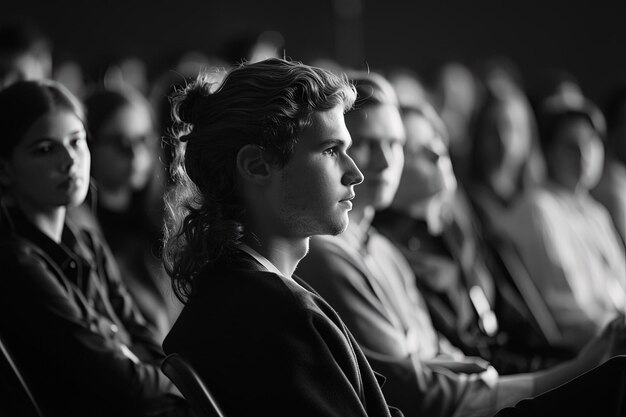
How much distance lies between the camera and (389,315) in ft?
6.27

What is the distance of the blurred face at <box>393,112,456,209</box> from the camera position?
242cm

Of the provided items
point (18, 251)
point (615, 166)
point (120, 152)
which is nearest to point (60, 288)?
point (18, 251)

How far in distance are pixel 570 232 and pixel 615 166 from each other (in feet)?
2.64

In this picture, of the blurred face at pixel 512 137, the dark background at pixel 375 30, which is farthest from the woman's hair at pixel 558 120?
the dark background at pixel 375 30

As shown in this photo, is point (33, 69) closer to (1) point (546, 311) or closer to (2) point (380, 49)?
(1) point (546, 311)

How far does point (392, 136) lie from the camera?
2.11 meters

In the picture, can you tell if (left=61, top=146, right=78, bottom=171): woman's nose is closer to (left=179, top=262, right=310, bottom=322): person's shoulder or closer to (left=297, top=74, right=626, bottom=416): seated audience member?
(left=297, top=74, right=626, bottom=416): seated audience member

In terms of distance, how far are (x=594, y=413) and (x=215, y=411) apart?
0.51m

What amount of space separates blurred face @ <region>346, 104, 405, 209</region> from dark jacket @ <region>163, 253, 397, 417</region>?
0.76m

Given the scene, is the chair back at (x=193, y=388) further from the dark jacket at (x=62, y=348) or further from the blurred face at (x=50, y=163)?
the blurred face at (x=50, y=163)

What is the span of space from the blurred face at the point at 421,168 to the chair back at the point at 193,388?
124 cm

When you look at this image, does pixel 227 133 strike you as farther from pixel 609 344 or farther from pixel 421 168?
pixel 421 168

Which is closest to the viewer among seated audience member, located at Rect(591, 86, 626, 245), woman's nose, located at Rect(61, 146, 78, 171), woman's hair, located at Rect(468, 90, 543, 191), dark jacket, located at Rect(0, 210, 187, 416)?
dark jacket, located at Rect(0, 210, 187, 416)

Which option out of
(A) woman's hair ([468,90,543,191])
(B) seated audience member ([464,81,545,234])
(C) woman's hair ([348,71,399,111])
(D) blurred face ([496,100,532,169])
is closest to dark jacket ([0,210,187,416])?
(C) woman's hair ([348,71,399,111])
